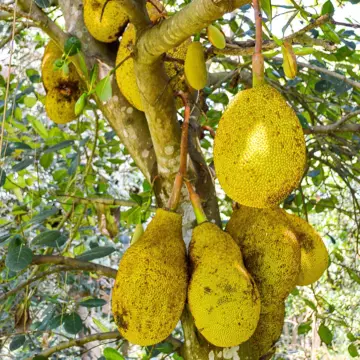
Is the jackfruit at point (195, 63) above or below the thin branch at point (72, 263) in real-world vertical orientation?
above

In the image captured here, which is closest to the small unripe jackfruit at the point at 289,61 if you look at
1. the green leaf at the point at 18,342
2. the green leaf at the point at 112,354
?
the green leaf at the point at 112,354

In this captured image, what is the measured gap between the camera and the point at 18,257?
1236 millimetres

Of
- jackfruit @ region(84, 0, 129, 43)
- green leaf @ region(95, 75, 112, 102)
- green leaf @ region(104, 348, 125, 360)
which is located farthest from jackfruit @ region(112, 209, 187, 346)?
jackfruit @ region(84, 0, 129, 43)

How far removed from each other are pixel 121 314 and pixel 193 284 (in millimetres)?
134

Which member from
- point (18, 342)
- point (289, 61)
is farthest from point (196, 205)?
point (18, 342)

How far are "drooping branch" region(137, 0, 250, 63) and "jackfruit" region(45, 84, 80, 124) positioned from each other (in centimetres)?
59

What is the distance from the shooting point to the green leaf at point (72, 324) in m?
1.49

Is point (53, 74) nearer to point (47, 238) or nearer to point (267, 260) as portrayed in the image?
point (47, 238)

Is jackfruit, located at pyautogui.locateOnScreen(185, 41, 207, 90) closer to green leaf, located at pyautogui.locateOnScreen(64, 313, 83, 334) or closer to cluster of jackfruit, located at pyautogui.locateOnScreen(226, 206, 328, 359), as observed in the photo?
cluster of jackfruit, located at pyautogui.locateOnScreen(226, 206, 328, 359)

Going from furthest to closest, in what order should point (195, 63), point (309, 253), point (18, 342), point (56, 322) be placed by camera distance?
point (18, 342) → point (56, 322) → point (309, 253) → point (195, 63)

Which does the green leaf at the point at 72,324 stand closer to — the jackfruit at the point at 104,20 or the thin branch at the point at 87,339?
the thin branch at the point at 87,339

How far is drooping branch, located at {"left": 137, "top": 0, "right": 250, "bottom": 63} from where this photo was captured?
0.69 metres

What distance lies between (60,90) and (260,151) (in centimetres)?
84

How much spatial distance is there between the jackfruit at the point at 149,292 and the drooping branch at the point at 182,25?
336 mm
